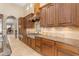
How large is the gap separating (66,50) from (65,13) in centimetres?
67

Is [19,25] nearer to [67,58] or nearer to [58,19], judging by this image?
[58,19]

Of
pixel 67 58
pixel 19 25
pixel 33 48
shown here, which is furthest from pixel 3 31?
pixel 67 58

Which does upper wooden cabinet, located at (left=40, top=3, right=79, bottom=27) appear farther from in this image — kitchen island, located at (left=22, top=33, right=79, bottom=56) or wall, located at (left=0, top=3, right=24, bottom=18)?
wall, located at (left=0, top=3, right=24, bottom=18)

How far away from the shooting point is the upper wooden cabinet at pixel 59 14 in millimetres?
2684

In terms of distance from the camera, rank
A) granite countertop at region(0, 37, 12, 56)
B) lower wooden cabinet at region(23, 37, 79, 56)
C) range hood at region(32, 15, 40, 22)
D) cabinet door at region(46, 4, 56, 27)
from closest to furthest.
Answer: lower wooden cabinet at region(23, 37, 79, 56)
granite countertop at region(0, 37, 12, 56)
range hood at region(32, 15, 40, 22)
cabinet door at region(46, 4, 56, 27)

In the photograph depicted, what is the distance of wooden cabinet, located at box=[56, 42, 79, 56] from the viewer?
232cm

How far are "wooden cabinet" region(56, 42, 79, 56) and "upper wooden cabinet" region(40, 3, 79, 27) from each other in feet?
Answer: 1.51

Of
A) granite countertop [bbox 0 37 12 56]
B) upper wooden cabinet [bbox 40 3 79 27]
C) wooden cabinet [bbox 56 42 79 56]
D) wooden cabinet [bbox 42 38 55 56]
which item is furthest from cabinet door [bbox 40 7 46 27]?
granite countertop [bbox 0 37 12 56]

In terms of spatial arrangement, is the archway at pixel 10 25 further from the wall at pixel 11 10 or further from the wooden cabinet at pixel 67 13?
the wooden cabinet at pixel 67 13

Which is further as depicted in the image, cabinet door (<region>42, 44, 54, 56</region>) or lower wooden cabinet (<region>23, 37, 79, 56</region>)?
cabinet door (<region>42, 44, 54, 56</region>)

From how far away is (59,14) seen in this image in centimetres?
286

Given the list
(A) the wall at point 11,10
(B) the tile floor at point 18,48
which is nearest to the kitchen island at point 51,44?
(B) the tile floor at point 18,48

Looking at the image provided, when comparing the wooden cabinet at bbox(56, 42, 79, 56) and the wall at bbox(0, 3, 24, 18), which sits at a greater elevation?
the wall at bbox(0, 3, 24, 18)

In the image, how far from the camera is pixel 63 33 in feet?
9.12
